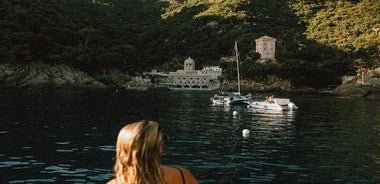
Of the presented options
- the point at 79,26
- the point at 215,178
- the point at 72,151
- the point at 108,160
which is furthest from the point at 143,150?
the point at 79,26

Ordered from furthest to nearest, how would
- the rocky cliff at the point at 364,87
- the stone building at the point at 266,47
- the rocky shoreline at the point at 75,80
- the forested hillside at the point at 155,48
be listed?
the stone building at the point at 266,47 → the forested hillside at the point at 155,48 → the rocky cliff at the point at 364,87 → the rocky shoreline at the point at 75,80

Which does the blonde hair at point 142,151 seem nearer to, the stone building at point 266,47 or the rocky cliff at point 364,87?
the rocky cliff at point 364,87

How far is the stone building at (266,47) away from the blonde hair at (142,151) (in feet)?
576

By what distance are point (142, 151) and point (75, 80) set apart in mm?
125303

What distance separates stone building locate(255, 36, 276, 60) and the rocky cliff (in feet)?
178

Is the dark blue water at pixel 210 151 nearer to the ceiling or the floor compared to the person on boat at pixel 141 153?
nearer to the floor

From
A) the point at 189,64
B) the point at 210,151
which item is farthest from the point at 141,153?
the point at 189,64

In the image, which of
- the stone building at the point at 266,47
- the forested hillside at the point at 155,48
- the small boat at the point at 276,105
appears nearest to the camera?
the small boat at the point at 276,105

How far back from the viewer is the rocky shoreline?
369ft

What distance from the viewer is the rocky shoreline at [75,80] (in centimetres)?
11238

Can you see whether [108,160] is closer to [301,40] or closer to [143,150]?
[143,150]

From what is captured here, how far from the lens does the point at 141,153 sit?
378 cm

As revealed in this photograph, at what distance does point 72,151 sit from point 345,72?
490ft

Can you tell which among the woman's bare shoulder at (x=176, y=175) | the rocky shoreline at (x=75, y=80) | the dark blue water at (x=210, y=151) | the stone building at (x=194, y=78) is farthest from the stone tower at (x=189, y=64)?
the woman's bare shoulder at (x=176, y=175)
